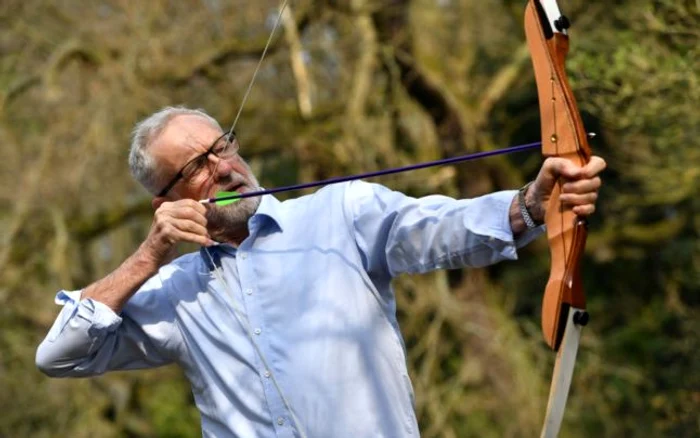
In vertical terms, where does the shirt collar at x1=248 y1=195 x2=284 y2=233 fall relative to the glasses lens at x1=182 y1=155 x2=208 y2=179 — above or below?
below

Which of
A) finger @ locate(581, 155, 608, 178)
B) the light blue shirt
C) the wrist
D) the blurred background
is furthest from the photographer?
the blurred background

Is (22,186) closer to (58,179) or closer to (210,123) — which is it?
(58,179)

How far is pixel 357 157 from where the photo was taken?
796 cm

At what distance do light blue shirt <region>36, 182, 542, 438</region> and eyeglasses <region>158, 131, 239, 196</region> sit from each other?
0.63 feet

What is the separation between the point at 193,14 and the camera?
28.7ft

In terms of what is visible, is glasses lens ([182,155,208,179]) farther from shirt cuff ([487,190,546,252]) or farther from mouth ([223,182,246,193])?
shirt cuff ([487,190,546,252])

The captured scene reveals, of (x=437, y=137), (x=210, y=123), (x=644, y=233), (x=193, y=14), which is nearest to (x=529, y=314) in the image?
(x=644, y=233)

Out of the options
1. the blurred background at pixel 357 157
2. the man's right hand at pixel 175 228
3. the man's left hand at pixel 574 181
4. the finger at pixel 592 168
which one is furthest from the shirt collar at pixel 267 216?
the blurred background at pixel 357 157

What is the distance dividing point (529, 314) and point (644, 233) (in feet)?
5.93

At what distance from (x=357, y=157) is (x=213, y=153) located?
480 cm

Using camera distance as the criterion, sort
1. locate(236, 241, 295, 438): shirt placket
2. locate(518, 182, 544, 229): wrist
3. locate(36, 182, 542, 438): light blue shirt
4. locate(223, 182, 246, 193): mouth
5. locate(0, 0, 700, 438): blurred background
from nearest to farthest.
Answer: locate(518, 182, 544, 229): wrist → locate(36, 182, 542, 438): light blue shirt → locate(236, 241, 295, 438): shirt placket → locate(223, 182, 246, 193): mouth → locate(0, 0, 700, 438): blurred background

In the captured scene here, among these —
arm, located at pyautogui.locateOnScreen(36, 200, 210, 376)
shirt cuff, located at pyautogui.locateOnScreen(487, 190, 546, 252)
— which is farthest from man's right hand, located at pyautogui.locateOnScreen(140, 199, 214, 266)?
shirt cuff, located at pyautogui.locateOnScreen(487, 190, 546, 252)

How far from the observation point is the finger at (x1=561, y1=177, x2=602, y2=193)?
7.95ft

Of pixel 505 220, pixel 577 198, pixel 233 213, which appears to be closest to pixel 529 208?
pixel 505 220
